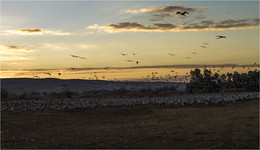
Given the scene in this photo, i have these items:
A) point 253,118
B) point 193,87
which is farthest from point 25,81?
point 253,118

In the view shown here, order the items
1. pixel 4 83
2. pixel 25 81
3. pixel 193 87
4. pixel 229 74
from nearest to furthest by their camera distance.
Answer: pixel 193 87 → pixel 229 74 → pixel 4 83 → pixel 25 81

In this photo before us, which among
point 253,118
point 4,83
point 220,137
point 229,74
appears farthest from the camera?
point 4,83

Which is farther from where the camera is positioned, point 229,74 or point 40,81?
point 40,81

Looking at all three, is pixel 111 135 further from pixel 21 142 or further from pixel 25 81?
pixel 25 81

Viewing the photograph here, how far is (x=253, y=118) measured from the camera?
84.2ft

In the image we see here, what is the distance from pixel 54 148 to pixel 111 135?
440 cm

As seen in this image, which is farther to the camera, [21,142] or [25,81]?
[25,81]

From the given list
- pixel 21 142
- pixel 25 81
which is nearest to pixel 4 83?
pixel 25 81

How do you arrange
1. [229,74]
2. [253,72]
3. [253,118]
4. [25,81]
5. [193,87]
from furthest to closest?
[25,81] → [229,74] → [253,72] → [193,87] → [253,118]

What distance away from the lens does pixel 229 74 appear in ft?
344

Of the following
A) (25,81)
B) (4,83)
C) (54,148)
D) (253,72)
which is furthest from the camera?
(25,81)

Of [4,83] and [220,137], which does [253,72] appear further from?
[4,83]

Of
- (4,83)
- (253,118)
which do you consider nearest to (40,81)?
(4,83)

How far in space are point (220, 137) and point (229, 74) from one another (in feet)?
301
